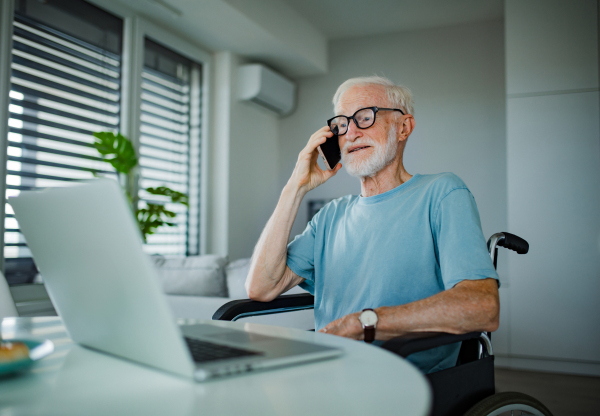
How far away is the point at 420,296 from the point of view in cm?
126

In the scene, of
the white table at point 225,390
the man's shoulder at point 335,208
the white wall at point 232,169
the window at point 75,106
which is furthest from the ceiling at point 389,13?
the white table at point 225,390

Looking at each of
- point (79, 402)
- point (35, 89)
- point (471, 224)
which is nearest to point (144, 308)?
point (79, 402)

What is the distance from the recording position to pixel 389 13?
4695 millimetres

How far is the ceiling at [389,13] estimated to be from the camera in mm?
4453

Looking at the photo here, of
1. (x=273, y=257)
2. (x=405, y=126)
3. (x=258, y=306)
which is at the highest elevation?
(x=405, y=126)

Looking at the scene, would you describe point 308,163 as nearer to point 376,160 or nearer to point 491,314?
point 376,160

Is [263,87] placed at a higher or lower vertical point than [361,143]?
higher

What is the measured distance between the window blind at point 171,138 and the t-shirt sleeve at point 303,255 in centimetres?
248

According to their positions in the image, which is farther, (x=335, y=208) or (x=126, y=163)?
(x=126, y=163)

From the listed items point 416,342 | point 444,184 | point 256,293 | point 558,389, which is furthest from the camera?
point 558,389

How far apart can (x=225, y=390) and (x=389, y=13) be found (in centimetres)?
477

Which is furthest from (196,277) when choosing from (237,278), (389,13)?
(389,13)

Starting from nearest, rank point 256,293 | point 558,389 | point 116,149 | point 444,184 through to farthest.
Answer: point 444,184 → point 256,293 → point 558,389 → point 116,149

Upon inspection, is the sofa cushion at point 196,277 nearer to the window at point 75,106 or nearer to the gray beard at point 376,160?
the window at point 75,106
